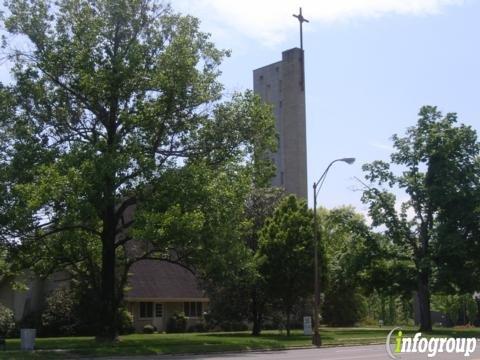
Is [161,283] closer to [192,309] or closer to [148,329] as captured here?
[192,309]

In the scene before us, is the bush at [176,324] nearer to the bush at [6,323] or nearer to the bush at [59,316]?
the bush at [59,316]

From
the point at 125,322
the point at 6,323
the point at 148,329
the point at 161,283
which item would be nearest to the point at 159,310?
the point at 161,283

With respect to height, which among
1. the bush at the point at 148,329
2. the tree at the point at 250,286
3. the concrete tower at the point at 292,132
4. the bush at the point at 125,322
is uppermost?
the concrete tower at the point at 292,132

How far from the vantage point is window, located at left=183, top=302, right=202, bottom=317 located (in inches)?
2025

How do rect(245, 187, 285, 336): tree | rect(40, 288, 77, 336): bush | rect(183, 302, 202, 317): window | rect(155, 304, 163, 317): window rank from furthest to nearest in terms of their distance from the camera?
A: 1. rect(183, 302, 202, 317): window
2. rect(155, 304, 163, 317): window
3. rect(245, 187, 285, 336): tree
4. rect(40, 288, 77, 336): bush

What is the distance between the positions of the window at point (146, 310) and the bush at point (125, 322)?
10.2 ft

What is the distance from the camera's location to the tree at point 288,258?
135 ft

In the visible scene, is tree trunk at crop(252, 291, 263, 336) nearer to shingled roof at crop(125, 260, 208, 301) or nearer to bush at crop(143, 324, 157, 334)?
shingled roof at crop(125, 260, 208, 301)

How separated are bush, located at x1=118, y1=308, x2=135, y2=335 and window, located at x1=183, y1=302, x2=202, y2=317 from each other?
23.0 feet

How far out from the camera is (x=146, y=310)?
1909 inches

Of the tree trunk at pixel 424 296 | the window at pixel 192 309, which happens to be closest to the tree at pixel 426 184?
the tree trunk at pixel 424 296

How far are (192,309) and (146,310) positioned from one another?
15.0ft

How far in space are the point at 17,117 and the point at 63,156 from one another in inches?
160

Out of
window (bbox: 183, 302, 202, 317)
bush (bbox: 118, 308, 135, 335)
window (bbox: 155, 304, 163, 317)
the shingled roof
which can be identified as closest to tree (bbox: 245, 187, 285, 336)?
the shingled roof
